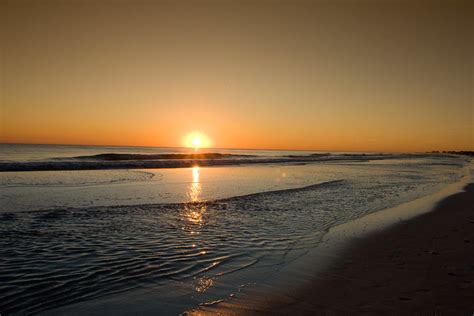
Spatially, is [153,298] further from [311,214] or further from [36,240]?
[311,214]

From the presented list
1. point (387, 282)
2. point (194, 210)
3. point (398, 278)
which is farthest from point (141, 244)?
point (398, 278)

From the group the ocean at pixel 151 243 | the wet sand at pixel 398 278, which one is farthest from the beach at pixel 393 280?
the ocean at pixel 151 243

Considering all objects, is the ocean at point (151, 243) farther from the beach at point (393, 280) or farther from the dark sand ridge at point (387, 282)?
the beach at point (393, 280)

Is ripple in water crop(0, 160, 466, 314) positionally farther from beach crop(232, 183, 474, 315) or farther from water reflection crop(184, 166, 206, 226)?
beach crop(232, 183, 474, 315)

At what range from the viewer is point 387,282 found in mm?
5441

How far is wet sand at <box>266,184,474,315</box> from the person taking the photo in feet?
14.9

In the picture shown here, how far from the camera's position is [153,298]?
4812mm

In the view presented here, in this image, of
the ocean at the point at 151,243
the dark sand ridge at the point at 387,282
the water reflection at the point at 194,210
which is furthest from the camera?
the water reflection at the point at 194,210

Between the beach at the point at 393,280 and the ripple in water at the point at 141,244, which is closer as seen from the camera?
the beach at the point at 393,280

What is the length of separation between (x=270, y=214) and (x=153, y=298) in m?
7.29

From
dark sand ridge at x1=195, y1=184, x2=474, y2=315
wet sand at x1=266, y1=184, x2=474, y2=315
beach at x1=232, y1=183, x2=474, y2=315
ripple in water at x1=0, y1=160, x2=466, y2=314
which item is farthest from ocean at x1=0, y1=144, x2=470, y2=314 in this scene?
wet sand at x1=266, y1=184, x2=474, y2=315

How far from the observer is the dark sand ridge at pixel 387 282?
452 cm

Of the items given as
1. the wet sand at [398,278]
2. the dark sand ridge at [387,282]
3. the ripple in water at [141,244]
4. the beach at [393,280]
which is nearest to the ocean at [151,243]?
the ripple in water at [141,244]

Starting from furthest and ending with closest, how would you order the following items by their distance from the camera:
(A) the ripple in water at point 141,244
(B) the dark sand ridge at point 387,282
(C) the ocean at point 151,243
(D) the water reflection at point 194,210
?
(D) the water reflection at point 194,210 < (A) the ripple in water at point 141,244 < (C) the ocean at point 151,243 < (B) the dark sand ridge at point 387,282
